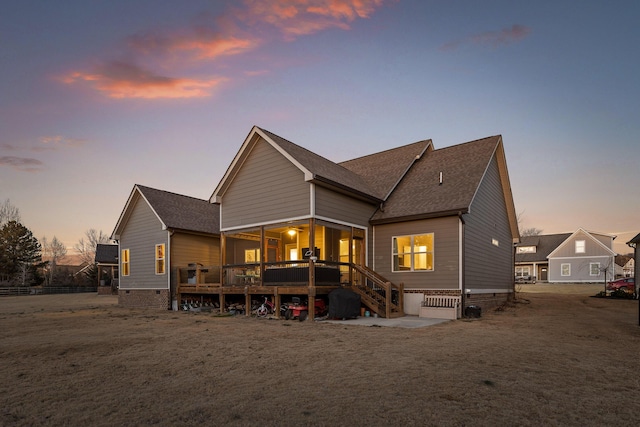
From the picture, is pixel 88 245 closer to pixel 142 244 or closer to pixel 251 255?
pixel 142 244

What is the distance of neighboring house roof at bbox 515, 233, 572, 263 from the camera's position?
53.7m

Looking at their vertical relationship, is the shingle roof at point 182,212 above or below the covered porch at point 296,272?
above

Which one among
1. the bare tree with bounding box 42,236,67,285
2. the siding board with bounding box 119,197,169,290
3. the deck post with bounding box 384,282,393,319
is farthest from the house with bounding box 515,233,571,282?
the bare tree with bounding box 42,236,67,285

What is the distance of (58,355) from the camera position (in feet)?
27.7

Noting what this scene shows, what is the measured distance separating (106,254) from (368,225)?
130ft

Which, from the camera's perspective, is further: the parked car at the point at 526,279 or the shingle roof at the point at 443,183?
the parked car at the point at 526,279

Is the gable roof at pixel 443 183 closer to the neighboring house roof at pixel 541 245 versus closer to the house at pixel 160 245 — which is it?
the house at pixel 160 245

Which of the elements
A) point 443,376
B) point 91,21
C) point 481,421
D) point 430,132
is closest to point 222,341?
point 443,376

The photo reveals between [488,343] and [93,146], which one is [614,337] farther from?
[93,146]

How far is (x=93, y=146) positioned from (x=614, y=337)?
25211 mm

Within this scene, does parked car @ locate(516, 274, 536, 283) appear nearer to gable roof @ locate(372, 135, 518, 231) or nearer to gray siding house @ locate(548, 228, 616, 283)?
gray siding house @ locate(548, 228, 616, 283)

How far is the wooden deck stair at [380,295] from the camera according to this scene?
1499cm

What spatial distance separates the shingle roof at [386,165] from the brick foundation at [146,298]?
12.6m

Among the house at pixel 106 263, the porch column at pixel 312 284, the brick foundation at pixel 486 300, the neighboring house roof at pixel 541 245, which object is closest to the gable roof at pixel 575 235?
the neighboring house roof at pixel 541 245
